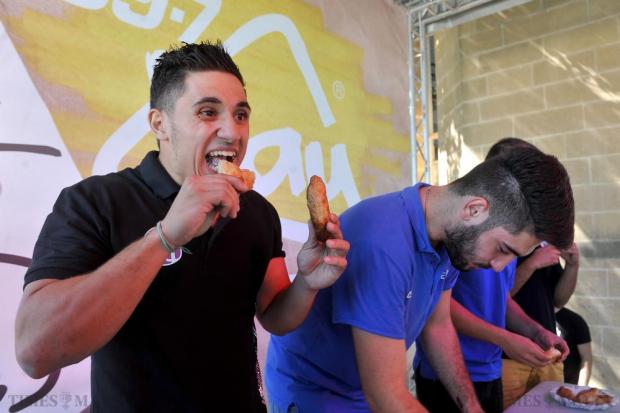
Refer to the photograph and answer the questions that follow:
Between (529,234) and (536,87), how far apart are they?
407 cm

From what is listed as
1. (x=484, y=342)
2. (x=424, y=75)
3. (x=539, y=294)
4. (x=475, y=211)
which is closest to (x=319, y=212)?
(x=475, y=211)

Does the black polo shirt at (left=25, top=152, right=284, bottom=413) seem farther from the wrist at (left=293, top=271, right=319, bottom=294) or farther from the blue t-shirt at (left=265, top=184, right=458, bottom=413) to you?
the blue t-shirt at (left=265, top=184, right=458, bottom=413)

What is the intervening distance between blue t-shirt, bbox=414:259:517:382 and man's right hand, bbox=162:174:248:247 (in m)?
1.43

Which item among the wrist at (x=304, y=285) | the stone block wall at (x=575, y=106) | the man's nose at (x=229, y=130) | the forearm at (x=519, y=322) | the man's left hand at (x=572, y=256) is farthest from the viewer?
the stone block wall at (x=575, y=106)

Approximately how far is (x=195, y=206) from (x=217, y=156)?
277mm

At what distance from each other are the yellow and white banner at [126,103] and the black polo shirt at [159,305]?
733 mm

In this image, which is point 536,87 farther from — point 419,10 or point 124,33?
point 124,33

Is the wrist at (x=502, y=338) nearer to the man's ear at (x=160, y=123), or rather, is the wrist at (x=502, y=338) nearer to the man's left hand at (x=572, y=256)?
the man's left hand at (x=572, y=256)

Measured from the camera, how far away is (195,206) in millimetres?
871

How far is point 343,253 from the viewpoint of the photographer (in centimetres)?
119

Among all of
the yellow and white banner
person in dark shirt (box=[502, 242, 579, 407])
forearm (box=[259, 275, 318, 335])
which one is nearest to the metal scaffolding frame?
the yellow and white banner

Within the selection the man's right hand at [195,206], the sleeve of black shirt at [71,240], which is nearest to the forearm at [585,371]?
the man's right hand at [195,206]

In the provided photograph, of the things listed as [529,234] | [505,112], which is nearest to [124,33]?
[529,234]

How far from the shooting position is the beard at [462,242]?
1459mm
